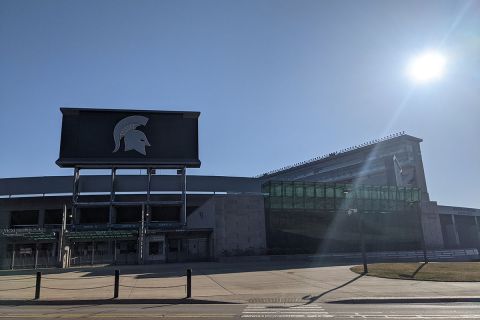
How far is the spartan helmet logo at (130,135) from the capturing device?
141 ft

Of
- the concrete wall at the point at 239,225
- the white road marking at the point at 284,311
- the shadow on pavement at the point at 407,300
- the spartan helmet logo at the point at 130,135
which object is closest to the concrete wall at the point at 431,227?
the concrete wall at the point at 239,225

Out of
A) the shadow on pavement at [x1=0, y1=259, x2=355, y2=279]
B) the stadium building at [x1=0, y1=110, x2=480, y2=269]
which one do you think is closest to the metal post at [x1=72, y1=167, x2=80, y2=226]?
the stadium building at [x1=0, y1=110, x2=480, y2=269]

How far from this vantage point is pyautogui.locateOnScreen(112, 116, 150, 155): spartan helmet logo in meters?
42.9

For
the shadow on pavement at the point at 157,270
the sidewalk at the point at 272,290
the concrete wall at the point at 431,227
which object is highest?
the concrete wall at the point at 431,227

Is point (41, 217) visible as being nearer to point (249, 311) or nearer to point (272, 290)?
point (272, 290)

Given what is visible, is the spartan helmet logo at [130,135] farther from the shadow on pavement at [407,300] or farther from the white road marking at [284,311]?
the shadow on pavement at [407,300]

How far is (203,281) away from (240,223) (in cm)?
1889

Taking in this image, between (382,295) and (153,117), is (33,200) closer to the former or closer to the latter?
(153,117)

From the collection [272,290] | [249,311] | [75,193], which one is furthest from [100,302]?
[75,193]

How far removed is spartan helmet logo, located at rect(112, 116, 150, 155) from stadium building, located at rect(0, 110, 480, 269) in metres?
0.11

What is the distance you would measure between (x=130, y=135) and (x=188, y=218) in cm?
1098

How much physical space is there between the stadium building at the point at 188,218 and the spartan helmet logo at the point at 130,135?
11 cm

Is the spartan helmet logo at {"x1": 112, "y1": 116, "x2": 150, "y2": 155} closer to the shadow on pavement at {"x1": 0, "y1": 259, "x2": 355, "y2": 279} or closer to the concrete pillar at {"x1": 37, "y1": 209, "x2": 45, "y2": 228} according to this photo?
the concrete pillar at {"x1": 37, "y1": 209, "x2": 45, "y2": 228}

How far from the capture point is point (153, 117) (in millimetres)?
44656
